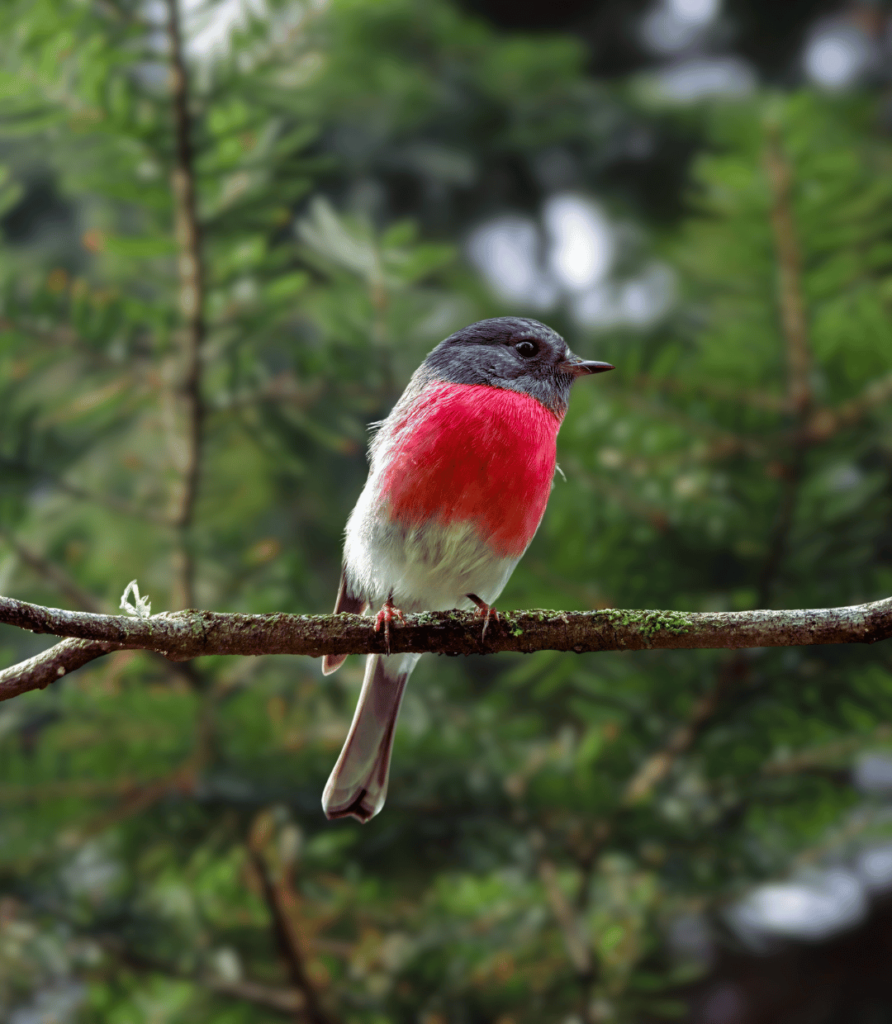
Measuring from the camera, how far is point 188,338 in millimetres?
2822

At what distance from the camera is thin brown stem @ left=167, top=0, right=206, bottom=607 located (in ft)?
8.76

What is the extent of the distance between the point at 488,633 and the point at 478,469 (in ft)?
1.88

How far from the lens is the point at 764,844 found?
293 centimetres

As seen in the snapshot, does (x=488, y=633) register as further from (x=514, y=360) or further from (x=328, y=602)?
(x=328, y=602)

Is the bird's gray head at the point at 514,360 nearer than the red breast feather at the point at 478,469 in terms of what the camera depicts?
No

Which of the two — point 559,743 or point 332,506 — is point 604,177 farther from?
point 559,743

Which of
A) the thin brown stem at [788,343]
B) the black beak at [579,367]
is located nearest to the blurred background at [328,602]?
the thin brown stem at [788,343]

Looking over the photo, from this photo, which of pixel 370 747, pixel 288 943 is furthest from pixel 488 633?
pixel 288 943

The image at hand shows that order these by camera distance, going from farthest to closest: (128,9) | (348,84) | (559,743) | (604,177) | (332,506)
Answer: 1. (604,177)
2. (348,84)
3. (332,506)
4. (559,743)
5. (128,9)

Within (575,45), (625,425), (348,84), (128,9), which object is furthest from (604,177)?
(128,9)

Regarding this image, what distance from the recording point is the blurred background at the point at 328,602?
8.93 ft

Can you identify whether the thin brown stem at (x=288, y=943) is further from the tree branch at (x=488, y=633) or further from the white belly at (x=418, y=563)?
the tree branch at (x=488, y=633)

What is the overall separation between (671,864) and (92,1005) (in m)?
1.68

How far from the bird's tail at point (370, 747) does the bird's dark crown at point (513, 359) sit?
695 millimetres
